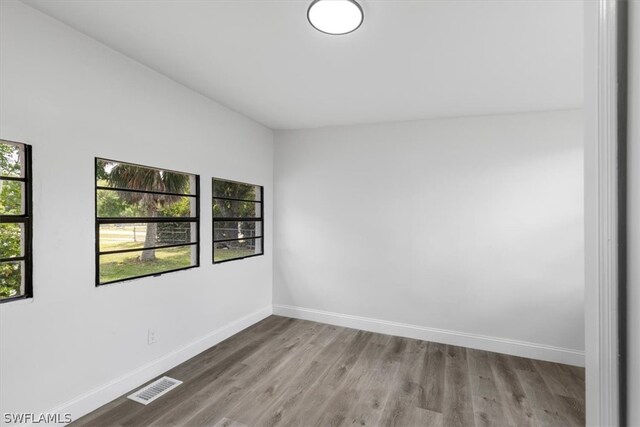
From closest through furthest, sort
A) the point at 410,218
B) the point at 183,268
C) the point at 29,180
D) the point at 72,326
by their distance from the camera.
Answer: the point at 29,180, the point at 72,326, the point at 183,268, the point at 410,218

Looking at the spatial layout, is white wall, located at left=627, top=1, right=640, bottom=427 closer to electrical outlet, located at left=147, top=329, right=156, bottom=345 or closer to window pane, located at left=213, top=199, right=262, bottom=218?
electrical outlet, located at left=147, top=329, right=156, bottom=345

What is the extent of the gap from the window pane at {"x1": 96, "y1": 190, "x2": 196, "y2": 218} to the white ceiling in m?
1.05

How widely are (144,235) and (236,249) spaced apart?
1.26 m

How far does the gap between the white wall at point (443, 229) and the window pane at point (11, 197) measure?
2.82 metres

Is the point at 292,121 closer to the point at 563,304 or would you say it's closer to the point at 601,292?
the point at 563,304

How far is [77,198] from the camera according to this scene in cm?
220

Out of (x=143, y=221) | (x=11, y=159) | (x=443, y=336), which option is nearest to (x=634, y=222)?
(x=11, y=159)

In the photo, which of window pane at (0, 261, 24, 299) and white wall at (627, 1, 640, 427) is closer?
white wall at (627, 1, 640, 427)

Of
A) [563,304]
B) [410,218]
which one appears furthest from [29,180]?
[563,304]

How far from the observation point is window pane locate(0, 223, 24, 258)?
1.87 metres

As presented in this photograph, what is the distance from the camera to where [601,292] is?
1.83 ft

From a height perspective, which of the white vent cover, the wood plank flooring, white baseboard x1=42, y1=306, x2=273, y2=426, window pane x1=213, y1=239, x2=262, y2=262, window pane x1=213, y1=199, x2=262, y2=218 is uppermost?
window pane x1=213, y1=199, x2=262, y2=218

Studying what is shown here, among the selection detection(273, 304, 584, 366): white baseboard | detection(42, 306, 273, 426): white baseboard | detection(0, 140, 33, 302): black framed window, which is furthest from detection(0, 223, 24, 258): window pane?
detection(273, 304, 584, 366): white baseboard

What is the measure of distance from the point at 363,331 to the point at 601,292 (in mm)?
3686
